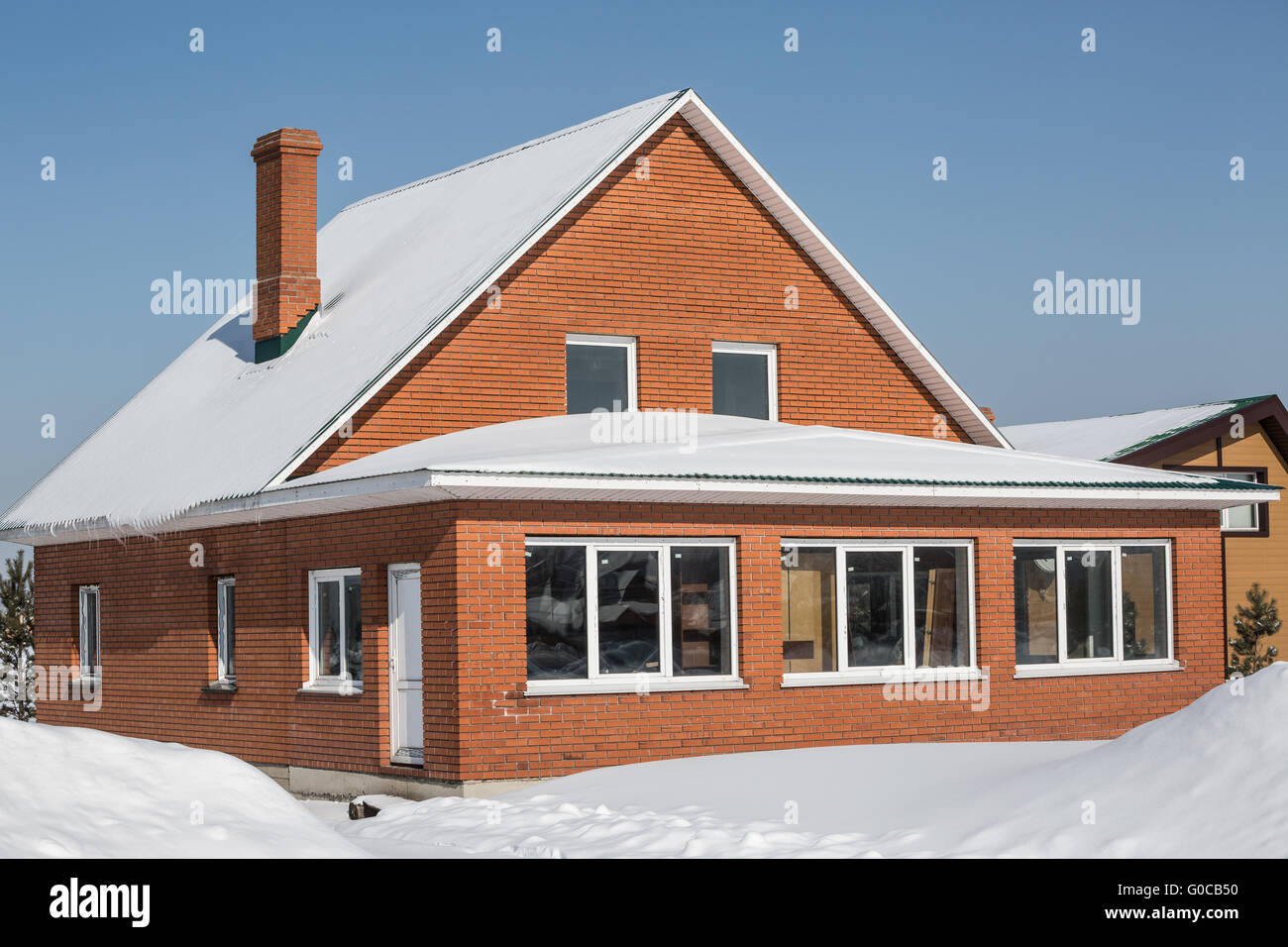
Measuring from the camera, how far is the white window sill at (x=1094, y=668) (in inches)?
729

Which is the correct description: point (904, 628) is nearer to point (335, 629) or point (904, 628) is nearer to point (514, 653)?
point (514, 653)

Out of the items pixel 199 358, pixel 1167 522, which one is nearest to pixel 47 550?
pixel 199 358

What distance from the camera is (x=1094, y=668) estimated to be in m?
18.9

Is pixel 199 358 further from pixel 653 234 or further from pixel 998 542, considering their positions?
pixel 998 542

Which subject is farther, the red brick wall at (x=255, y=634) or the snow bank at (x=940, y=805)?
the red brick wall at (x=255, y=634)

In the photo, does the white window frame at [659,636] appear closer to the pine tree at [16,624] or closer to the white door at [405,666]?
the white door at [405,666]

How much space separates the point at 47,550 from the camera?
24031 mm

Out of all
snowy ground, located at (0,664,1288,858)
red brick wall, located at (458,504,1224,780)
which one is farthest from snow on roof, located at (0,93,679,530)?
snowy ground, located at (0,664,1288,858)

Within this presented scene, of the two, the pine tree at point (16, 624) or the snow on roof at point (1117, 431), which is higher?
the snow on roof at point (1117, 431)

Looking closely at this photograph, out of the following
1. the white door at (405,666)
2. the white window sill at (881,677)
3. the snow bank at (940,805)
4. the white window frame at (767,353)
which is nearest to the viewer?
the snow bank at (940,805)

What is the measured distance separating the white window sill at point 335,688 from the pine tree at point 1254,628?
1786 centimetres

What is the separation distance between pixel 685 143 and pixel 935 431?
5090 millimetres
